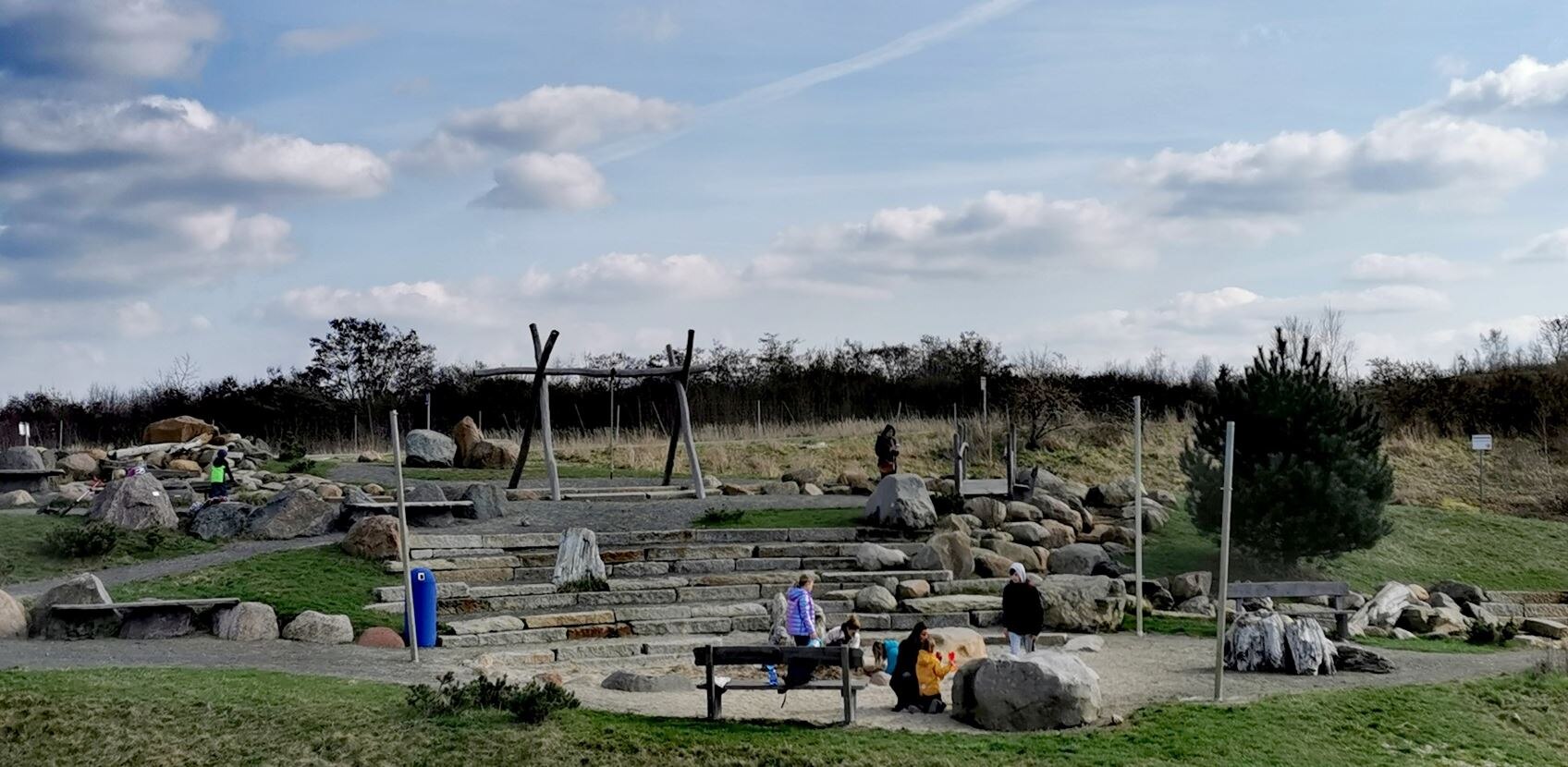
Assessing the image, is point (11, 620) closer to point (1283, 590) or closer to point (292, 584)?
point (292, 584)

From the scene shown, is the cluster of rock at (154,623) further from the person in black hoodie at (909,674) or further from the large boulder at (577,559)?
the person in black hoodie at (909,674)

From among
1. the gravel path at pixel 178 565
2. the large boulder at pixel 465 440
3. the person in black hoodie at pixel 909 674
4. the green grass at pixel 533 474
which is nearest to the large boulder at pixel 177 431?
the large boulder at pixel 465 440

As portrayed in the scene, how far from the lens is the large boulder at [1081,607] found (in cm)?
1938

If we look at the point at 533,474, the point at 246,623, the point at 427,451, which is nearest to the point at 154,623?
the point at 246,623

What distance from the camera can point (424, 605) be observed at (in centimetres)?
1744

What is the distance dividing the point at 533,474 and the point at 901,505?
11978 millimetres

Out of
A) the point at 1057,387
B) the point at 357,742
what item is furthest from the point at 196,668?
the point at 1057,387

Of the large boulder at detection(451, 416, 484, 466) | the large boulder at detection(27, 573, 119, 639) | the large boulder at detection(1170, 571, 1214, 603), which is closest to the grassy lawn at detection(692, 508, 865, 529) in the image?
the large boulder at detection(1170, 571, 1214, 603)

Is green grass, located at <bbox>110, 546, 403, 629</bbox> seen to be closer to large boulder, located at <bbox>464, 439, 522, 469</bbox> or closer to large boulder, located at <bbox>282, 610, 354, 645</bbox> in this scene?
large boulder, located at <bbox>282, 610, 354, 645</bbox>

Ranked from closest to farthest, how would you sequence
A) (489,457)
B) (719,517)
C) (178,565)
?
(178,565) < (719,517) < (489,457)

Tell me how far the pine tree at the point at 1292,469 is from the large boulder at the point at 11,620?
56.1 feet

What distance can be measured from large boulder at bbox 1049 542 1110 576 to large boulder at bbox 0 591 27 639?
1407cm

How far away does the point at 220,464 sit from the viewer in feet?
91.2

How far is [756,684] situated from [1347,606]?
11780 mm
